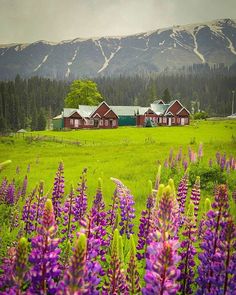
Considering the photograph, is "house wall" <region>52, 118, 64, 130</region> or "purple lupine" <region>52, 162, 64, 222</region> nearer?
"purple lupine" <region>52, 162, 64, 222</region>

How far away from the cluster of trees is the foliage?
15333mm

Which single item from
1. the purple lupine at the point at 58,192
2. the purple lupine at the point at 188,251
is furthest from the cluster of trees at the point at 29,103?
the purple lupine at the point at 188,251

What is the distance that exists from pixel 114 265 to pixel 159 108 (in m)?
71.5

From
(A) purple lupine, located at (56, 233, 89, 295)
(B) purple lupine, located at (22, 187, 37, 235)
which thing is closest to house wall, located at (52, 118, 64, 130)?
(B) purple lupine, located at (22, 187, 37, 235)

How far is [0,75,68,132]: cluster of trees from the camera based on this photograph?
89.9 m

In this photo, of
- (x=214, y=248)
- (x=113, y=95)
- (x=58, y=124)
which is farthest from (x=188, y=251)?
(x=113, y=95)

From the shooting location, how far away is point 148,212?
323cm

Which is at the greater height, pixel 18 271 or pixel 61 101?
pixel 61 101

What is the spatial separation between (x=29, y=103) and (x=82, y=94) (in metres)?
49.0

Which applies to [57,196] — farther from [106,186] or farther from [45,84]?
[45,84]

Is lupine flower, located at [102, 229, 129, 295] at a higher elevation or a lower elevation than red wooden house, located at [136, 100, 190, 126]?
lower

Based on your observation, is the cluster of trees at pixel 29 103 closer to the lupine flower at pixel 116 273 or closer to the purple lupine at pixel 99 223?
the purple lupine at pixel 99 223

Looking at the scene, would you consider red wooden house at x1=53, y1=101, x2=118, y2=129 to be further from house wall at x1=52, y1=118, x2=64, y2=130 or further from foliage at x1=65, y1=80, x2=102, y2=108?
foliage at x1=65, y1=80, x2=102, y2=108

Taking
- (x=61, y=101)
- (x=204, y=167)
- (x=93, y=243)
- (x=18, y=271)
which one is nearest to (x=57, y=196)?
(x=93, y=243)
